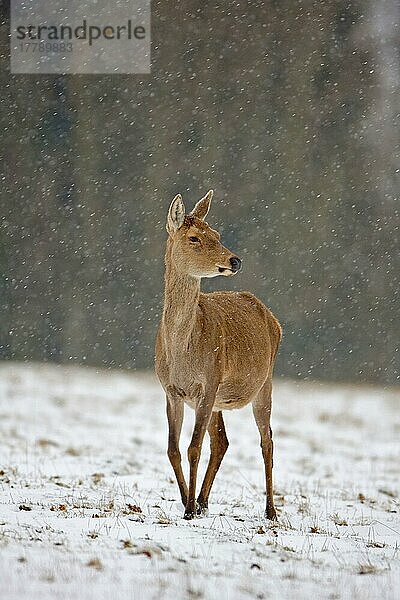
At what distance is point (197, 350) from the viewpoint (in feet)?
23.9

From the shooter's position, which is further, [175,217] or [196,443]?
[175,217]

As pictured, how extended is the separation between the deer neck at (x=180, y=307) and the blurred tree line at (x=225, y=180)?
772 inches

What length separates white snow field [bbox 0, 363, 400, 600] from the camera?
5188 millimetres

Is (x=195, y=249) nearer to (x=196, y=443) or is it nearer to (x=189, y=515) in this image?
(x=196, y=443)

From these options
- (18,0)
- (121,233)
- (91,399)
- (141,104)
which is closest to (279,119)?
(141,104)

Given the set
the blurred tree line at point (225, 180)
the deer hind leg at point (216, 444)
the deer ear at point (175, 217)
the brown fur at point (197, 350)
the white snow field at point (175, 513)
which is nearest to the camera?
the white snow field at point (175, 513)

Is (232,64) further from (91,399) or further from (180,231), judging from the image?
(180,231)

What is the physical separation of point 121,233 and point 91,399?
12.2 m

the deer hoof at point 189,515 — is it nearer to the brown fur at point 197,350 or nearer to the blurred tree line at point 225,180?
the brown fur at point 197,350

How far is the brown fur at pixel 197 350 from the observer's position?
7273mm

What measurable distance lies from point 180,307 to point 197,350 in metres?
0.37

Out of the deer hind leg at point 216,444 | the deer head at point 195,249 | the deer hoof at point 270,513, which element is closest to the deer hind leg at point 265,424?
the deer hoof at point 270,513

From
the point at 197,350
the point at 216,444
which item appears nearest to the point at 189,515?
the point at 216,444

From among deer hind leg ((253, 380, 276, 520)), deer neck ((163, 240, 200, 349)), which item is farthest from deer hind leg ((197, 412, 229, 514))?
deer neck ((163, 240, 200, 349))
